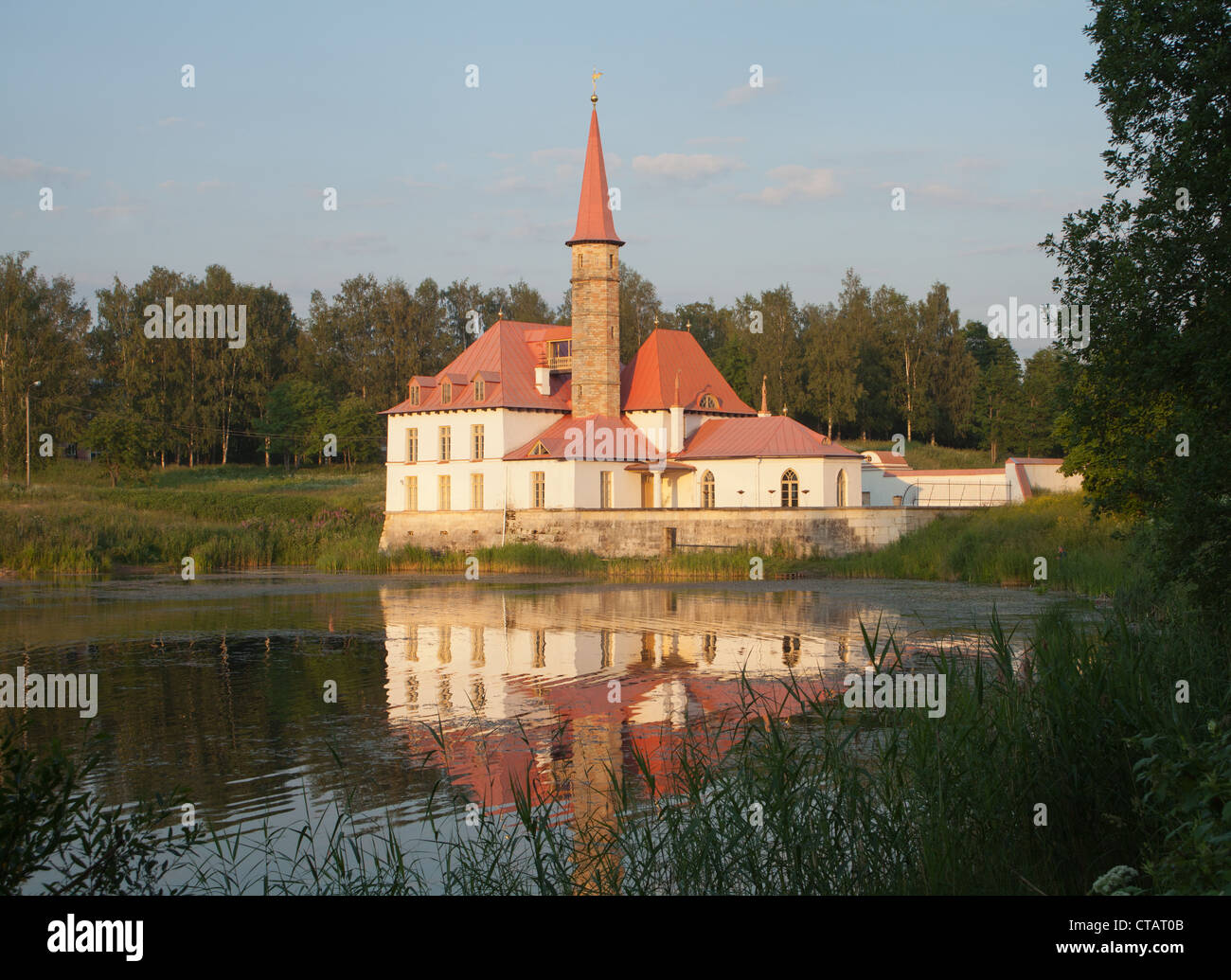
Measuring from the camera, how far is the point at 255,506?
183ft

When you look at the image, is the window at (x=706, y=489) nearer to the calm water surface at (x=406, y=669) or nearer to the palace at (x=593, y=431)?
the palace at (x=593, y=431)

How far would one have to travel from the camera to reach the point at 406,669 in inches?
739

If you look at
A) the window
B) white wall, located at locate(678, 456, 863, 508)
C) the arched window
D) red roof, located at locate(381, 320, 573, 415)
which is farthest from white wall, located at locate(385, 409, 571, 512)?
the arched window

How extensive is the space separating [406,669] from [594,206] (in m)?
35.7

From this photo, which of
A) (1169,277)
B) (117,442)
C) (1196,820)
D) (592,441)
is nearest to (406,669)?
(1169,277)

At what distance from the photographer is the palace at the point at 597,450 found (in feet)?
155

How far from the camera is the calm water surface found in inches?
437

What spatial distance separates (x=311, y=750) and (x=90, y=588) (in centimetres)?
2448

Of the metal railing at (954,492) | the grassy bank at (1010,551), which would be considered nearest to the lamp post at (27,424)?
the grassy bank at (1010,551)

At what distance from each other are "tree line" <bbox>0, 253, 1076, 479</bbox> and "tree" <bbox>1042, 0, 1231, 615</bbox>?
54.5 m

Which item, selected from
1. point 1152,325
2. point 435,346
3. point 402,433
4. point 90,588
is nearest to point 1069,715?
point 1152,325

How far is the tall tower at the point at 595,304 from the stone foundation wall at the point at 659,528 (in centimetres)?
631
